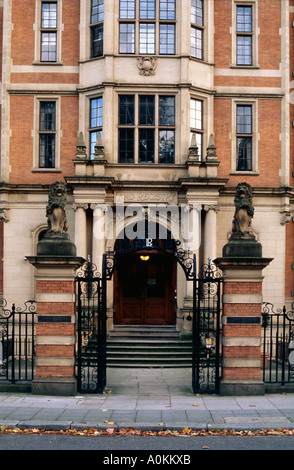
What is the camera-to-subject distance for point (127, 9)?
64.9 feet

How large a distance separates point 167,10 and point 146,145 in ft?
15.7

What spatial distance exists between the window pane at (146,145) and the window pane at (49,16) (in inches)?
208

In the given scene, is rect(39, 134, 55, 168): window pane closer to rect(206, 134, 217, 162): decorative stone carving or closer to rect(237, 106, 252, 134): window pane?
rect(206, 134, 217, 162): decorative stone carving

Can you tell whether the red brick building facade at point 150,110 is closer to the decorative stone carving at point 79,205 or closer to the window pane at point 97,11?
the window pane at point 97,11

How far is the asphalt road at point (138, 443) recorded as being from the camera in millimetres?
8148

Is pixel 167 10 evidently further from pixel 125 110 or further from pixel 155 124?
pixel 155 124

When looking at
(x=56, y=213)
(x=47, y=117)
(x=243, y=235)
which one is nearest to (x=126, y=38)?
(x=47, y=117)

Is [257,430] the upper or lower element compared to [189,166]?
lower

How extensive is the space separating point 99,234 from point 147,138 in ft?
13.0

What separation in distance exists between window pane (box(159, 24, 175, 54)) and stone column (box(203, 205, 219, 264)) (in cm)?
578

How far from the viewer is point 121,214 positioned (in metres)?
19.3

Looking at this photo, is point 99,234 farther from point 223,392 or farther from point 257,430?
point 257,430

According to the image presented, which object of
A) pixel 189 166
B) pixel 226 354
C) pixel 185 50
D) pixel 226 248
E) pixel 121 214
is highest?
pixel 185 50
